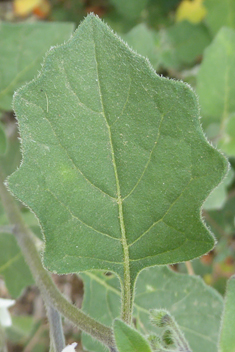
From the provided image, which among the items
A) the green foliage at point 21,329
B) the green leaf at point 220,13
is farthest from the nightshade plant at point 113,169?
the green leaf at point 220,13

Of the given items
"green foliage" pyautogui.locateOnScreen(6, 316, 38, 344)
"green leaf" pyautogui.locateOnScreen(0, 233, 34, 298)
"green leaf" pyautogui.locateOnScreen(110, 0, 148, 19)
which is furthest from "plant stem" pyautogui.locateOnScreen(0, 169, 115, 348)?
"green leaf" pyautogui.locateOnScreen(110, 0, 148, 19)

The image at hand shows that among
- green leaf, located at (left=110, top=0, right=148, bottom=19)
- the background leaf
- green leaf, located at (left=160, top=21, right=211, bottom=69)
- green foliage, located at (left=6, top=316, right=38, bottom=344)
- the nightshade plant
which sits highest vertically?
the background leaf

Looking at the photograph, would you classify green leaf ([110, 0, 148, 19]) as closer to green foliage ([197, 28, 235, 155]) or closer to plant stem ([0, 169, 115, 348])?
green foliage ([197, 28, 235, 155])

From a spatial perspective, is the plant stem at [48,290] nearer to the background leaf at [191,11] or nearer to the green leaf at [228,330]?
the green leaf at [228,330]

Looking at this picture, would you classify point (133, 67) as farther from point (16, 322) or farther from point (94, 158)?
point (16, 322)

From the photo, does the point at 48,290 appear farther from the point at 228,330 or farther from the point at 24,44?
the point at 24,44

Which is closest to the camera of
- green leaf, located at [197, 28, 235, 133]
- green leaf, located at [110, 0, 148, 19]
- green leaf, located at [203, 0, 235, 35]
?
green leaf, located at [197, 28, 235, 133]
